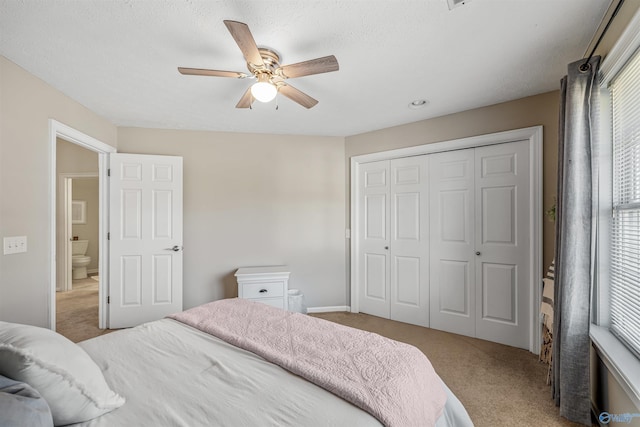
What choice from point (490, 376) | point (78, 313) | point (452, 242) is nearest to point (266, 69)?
point (452, 242)

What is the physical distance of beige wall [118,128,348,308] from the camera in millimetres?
3344

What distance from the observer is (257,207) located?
350cm

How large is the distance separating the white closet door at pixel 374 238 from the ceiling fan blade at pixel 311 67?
1.94 m

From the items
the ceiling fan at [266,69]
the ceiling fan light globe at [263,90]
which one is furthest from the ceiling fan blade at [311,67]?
the ceiling fan light globe at [263,90]

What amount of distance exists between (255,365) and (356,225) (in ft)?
8.29

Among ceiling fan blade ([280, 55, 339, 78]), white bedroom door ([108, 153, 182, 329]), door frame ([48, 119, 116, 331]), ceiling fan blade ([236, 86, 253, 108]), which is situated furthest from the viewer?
white bedroom door ([108, 153, 182, 329])

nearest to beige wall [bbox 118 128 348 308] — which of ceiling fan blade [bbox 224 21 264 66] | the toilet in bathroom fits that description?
ceiling fan blade [bbox 224 21 264 66]

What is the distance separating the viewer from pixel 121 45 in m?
1.73

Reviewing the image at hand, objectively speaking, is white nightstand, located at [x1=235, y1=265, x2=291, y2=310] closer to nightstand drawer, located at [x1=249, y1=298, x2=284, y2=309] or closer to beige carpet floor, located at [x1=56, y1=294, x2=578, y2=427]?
nightstand drawer, located at [x1=249, y1=298, x2=284, y2=309]

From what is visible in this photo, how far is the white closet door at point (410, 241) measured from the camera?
3090 mm

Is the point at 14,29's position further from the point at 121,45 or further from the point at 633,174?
the point at 633,174

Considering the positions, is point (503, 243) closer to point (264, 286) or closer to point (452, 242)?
point (452, 242)

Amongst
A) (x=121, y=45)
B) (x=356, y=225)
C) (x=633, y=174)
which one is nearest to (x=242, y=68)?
(x=121, y=45)

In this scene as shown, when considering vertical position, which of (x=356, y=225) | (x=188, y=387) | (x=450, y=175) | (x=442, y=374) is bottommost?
(x=442, y=374)
